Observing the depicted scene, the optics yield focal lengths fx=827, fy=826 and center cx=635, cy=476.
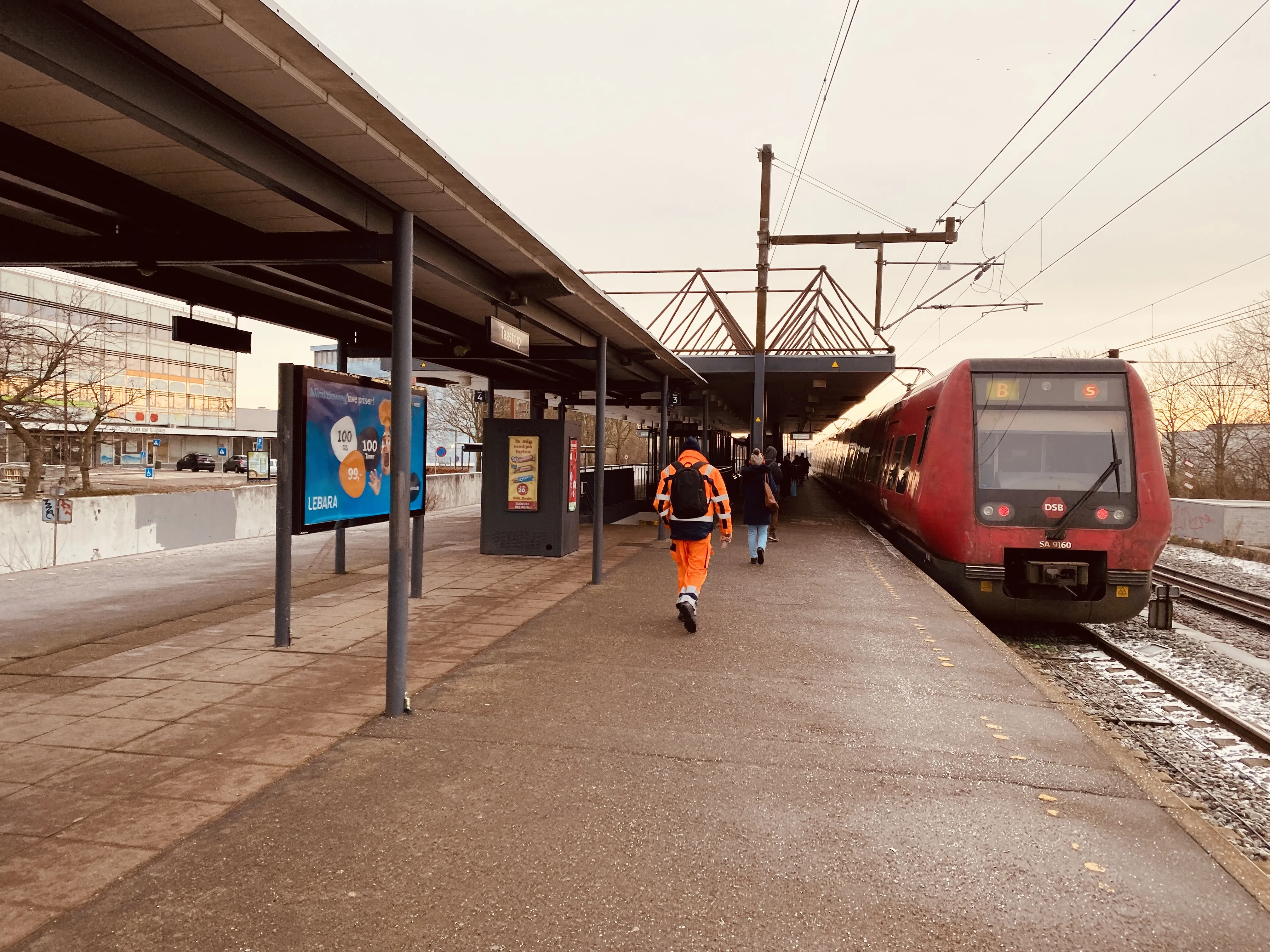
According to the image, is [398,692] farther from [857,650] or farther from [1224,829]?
[1224,829]

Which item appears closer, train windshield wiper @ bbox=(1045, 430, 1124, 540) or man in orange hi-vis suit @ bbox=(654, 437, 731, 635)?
man in orange hi-vis suit @ bbox=(654, 437, 731, 635)

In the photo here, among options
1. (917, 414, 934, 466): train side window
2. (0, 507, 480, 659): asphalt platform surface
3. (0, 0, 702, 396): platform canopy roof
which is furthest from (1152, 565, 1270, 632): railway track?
(0, 507, 480, 659): asphalt platform surface

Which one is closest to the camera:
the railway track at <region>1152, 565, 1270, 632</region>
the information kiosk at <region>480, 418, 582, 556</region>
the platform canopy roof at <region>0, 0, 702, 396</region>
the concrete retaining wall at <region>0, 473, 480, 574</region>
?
the platform canopy roof at <region>0, 0, 702, 396</region>

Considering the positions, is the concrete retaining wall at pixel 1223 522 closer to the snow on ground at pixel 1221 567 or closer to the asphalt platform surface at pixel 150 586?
the snow on ground at pixel 1221 567

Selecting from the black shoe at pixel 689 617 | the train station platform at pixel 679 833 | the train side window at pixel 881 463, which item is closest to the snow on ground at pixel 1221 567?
the train side window at pixel 881 463

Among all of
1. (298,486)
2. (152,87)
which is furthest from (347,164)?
(298,486)

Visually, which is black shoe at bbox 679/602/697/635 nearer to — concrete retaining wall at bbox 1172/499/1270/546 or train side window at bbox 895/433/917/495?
train side window at bbox 895/433/917/495

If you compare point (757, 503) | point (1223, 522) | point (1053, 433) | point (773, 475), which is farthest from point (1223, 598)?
point (773, 475)

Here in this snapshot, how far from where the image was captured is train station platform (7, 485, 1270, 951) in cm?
265

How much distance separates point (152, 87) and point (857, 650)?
5.83 m

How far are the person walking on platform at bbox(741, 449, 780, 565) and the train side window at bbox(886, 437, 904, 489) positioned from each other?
6.29 ft

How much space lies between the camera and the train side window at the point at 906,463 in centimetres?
1078

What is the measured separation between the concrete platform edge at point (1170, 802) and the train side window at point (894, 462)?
19.6 ft

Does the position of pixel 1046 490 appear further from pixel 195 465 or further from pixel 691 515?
pixel 195 465
